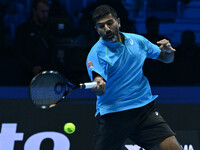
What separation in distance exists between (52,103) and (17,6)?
3747 millimetres

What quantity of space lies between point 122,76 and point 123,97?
165mm

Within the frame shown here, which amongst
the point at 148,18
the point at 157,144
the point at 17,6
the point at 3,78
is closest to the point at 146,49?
the point at 157,144

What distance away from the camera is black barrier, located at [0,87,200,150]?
444cm

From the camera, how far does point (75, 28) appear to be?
19.3 feet

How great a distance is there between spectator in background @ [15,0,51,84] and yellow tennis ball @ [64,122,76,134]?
3.13 feet

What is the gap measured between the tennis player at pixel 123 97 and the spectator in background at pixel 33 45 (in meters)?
1.74

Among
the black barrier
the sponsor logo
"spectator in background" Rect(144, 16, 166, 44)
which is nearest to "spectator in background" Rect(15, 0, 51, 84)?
the black barrier

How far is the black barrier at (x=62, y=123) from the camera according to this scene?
14.6 feet

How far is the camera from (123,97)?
11.7 ft

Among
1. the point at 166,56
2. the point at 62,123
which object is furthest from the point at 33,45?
the point at 166,56

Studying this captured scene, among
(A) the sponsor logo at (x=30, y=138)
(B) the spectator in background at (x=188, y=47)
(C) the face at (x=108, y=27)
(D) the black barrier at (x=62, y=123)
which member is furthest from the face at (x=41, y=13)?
(C) the face at (x=108, y=27)

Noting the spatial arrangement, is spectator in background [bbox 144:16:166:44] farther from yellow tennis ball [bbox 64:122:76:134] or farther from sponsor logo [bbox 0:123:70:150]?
sponsor logo [bbox 0:123:70:150]

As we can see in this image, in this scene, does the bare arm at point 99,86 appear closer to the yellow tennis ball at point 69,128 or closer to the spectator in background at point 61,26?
the yellow tennis ball at point 69,128

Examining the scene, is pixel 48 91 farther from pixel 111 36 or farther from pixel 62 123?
pixel 62 123
